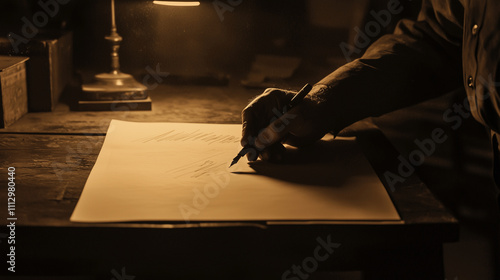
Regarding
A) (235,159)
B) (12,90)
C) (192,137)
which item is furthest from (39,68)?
(235,159)

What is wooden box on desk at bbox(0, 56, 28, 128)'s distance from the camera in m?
1.05

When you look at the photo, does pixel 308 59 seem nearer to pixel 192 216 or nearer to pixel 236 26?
pixel 236 26

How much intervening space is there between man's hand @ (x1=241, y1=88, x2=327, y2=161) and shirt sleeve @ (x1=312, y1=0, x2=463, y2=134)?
0.03 meters

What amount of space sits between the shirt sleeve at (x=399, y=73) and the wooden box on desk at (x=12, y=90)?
639mm

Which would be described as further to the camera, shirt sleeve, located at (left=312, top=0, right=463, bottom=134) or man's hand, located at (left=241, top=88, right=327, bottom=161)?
shirt sleeve, located at (left=312, top=0, right=463, bottom=134)

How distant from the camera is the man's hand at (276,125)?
85 cm

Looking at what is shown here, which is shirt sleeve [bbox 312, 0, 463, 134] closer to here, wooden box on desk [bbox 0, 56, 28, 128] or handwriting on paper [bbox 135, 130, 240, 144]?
handwriting on paper [bbox 135, 130, 240, 144]

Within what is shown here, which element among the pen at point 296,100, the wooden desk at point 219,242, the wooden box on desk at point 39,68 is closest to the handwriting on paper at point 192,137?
the pen at point 296,100

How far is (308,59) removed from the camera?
1.55 m

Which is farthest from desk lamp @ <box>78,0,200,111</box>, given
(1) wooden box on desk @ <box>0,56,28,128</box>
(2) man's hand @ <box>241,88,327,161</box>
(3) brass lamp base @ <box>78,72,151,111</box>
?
(2) man's hand @ <box>241,88,327,161</box>

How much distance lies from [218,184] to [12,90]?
0.61m

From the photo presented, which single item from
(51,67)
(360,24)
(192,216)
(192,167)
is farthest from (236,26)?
(192,216)

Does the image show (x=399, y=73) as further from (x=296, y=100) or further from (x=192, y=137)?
(x=192, y=137)

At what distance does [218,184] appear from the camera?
75cm
